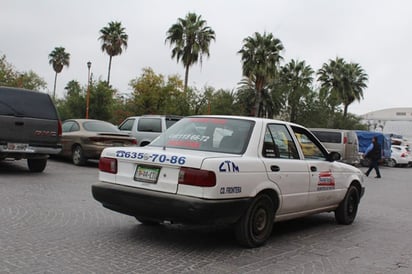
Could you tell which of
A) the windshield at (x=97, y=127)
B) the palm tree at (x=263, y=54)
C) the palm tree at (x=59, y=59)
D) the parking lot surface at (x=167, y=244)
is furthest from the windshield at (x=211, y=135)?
the palm tree at (x=59, y=59)

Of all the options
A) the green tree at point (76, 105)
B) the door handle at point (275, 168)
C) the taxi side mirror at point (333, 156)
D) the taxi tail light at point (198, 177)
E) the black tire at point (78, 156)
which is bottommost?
the black tire at point (78, 156)

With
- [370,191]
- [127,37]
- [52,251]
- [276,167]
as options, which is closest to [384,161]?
[370,191]

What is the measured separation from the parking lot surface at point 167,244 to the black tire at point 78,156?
5.91 m

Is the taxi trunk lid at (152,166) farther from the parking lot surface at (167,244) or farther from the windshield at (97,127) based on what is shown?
the windshield at (97,127)

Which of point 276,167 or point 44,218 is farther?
point 44,218

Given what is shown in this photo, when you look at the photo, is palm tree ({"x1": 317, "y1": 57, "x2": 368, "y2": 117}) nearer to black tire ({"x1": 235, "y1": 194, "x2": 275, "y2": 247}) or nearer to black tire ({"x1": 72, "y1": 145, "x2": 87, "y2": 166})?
black tire ({"x1": 72, "y1": 145, "x2": 87, "y2": 166})

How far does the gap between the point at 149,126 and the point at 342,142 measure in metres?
11.8

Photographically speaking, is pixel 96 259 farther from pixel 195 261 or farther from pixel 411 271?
pixel 411 271

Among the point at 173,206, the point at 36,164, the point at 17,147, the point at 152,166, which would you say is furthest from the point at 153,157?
the point at 36,164

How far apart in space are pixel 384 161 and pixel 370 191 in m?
18.9

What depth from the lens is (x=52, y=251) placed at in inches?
198

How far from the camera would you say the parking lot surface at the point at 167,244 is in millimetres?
4750

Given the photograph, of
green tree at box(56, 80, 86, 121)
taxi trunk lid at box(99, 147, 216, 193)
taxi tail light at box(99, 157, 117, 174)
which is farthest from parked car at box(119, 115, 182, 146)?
green tree at box(56, 80, 86, 121)

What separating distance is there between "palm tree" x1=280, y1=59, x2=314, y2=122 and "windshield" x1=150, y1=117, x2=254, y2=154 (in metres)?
46.7
